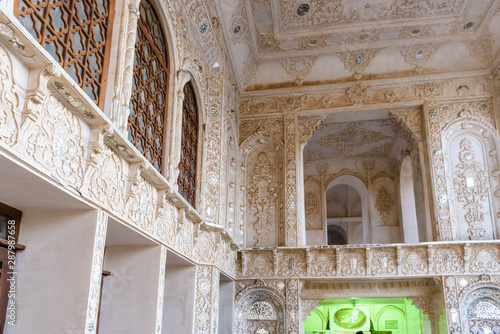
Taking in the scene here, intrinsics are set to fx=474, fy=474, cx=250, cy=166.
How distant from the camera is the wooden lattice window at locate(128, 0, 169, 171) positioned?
226 inches

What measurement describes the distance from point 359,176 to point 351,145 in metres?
1.17

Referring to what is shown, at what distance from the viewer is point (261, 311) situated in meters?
10.0

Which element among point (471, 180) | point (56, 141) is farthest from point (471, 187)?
point (56, 141)

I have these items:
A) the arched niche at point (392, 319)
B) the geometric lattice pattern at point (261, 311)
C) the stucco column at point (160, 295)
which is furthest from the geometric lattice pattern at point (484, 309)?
the stucco column at point (160, 295)

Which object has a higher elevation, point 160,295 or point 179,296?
point 179,296

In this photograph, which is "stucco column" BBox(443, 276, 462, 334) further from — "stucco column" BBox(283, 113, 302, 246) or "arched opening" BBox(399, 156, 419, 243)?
"arched opening" BBox(399, 156, 419, 243)

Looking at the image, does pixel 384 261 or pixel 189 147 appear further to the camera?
pixel 384 261

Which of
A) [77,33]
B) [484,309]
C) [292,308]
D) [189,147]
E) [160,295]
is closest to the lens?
[77,33]

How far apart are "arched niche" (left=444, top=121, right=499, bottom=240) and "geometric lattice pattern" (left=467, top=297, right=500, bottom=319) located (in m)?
1.24

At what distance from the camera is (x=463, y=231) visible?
9.76 m

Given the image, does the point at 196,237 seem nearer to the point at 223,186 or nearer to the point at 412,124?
the point at 223,186

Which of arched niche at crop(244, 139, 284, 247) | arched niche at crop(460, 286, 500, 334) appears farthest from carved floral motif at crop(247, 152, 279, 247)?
arched niche at crop(460, 286, 500, 334)

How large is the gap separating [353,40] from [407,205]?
16.8 ft

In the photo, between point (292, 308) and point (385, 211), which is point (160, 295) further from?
point (385, 211)
